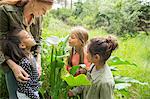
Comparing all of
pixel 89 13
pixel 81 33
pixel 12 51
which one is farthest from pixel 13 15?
pixel 89 13

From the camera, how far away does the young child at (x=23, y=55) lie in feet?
5.95

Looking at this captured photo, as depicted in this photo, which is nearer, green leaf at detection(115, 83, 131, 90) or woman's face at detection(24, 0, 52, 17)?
woman's face at detection(24, 0, 52, 17)

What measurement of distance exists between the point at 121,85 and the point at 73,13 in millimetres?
4956

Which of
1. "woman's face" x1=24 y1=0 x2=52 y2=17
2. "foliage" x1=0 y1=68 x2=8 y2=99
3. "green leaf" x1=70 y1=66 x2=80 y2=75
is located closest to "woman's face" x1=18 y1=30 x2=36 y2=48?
"woman's face" x1=24 y1=0 x2=52 y2=17

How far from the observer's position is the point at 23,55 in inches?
73.3

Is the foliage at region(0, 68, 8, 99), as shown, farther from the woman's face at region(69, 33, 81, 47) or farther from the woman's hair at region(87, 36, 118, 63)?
the woman's hair at region(87, 36, 118, 63)

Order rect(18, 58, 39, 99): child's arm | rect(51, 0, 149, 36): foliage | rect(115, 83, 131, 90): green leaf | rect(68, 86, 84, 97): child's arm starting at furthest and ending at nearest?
rect(51, 0, 149, 36): foliage < rect(115, 83, 131, 90): green leaf < rect(68, 86, 84, 97): child's arm < rect(18, 58, 39, 99): child's arm

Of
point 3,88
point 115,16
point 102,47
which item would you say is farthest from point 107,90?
point 115,16

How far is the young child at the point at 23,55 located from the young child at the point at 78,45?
14.1 inches

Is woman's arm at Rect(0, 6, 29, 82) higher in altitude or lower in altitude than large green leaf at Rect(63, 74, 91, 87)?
higher

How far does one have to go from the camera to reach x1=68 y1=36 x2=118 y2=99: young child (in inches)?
72.6

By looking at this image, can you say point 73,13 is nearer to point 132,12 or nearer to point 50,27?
point 132,12

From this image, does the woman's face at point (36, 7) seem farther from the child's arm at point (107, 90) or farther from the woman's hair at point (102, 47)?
the child's arm at point (107, 90)

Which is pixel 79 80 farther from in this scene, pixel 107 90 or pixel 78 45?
pixel 78 45
